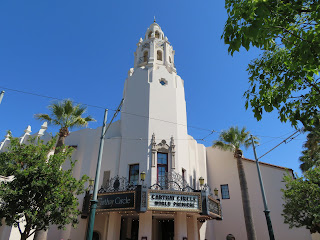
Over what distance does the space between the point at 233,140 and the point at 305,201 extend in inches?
319

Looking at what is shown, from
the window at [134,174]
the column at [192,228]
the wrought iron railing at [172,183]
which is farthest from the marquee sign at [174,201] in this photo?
the column at [192,228]

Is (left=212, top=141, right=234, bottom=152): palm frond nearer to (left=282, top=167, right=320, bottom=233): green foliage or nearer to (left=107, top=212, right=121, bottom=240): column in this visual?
(left=282, top=167, right=320, bottom=233): green foliage

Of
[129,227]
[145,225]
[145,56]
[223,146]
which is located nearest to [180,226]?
[145,225]

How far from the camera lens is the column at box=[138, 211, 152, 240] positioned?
16062 millimetres

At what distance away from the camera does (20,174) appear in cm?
1199

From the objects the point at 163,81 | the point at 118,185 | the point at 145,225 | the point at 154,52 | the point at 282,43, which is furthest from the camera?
the point at 154,52

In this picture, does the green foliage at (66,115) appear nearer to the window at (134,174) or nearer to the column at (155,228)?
the window at (134,174)

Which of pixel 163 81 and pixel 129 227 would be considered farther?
pixel 163 81

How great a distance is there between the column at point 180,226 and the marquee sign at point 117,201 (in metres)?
3.80

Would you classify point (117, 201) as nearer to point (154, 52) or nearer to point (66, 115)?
point (66, 115)

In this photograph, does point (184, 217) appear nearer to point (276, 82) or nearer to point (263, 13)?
point (276, 82)

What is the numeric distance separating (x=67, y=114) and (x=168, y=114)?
835 centimetres

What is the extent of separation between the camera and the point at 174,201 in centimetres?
1606

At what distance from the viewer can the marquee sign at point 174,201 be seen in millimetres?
15727
